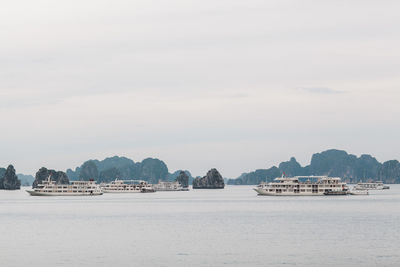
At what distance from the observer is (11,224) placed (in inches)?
5546

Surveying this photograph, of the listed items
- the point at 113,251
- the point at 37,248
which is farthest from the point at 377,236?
the point at 37,248

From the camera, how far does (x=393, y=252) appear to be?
83.6m

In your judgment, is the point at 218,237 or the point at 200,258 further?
the point at 218,237

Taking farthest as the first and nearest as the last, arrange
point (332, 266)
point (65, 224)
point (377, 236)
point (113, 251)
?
point (65, 224) < point (377, 236) < point (113, 251) < point (332, 266)

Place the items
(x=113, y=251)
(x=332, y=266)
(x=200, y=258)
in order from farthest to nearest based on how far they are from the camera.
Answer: (x=113, y=251) → (x=200, y=258) → (x=332, y=266)

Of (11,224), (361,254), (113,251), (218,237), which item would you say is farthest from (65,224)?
(361,254)

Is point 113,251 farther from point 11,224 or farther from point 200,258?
point 11,224

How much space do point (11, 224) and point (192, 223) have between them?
3662 cm

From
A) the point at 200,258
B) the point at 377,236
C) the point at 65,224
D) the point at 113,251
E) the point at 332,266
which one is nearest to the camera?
the point at 332,266

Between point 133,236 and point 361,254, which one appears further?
point 133,236

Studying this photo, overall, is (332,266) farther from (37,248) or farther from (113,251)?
(37,248)

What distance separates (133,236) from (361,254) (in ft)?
130

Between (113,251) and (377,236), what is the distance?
1638 inches

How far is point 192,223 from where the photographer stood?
13962cm
